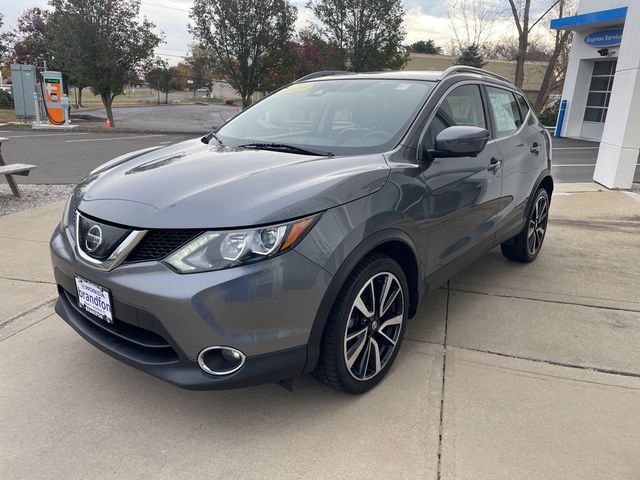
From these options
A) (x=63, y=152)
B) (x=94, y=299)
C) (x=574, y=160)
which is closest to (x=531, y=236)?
(x=94, y=299)

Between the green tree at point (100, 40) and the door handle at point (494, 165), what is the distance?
19433 millimetres

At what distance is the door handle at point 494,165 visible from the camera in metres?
3.78

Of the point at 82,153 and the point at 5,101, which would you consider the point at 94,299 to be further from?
the point at 5,101

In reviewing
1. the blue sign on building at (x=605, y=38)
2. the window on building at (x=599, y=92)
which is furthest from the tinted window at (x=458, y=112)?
the window on building at (x=599, y=92)

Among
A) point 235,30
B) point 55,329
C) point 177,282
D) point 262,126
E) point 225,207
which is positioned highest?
point 235,30

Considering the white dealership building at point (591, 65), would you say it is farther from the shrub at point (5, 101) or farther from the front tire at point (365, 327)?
the shrub at point (5, 101)

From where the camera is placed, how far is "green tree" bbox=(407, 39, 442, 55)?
180ft

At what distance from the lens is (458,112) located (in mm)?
3596

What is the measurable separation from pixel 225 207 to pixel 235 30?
783 inches

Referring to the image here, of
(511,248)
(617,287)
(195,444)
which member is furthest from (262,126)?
(617,287)

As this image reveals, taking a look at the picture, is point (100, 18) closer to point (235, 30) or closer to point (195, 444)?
point (235, 30)

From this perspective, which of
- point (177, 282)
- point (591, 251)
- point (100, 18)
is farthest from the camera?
point (100, 18)

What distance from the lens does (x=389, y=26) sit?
2045 centimetres

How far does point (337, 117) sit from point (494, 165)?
1.27 metres
